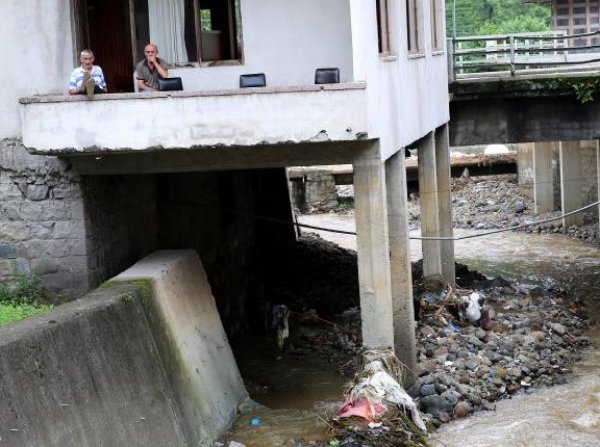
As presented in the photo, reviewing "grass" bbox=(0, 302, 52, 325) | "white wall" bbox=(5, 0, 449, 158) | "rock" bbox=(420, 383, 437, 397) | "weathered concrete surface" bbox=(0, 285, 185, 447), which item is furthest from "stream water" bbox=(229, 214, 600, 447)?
"white wall" bbox=(5, 0, 449, 158)

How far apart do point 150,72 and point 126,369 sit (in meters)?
4.26

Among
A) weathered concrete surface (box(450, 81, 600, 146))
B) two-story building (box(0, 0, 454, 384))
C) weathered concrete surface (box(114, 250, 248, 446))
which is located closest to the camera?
weathered concrete surface (box(114, 250, 248, 446))

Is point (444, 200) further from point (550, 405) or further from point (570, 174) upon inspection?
point (570, 174)

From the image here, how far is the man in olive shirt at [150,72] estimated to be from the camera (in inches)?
471

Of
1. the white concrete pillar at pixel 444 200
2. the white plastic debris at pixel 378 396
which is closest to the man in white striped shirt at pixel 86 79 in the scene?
the white plastic debris at pixel 378 396

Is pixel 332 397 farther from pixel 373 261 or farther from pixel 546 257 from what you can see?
pixel 546 257

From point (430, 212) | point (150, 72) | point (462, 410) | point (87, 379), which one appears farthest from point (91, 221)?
point (430, 212)

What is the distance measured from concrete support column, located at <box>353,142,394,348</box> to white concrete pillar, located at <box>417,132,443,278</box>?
6.19 m

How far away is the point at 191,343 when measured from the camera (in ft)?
36.8

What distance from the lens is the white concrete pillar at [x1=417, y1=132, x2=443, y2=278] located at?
18.0m

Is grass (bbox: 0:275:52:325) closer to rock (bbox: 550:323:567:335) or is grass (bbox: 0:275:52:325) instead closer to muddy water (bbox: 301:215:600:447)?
muddy water (bbox: 301:215:600:447)

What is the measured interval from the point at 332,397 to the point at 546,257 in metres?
12.7

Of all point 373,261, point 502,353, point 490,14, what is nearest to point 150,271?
point 373,261

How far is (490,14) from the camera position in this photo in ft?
160
